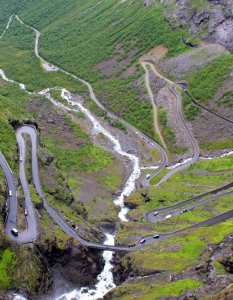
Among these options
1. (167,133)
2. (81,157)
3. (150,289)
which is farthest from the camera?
(167,133)

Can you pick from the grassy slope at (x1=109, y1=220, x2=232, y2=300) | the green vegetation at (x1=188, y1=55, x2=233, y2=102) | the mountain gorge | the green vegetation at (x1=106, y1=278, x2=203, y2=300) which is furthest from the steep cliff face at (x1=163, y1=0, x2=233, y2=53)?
the green vegetation at (x1=106, y1=278, x2=203, y2=300)

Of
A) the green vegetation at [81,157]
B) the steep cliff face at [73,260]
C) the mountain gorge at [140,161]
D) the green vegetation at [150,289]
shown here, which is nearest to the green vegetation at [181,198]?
the mountain gorge at [140,161]

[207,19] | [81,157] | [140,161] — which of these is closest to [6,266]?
[81,157]

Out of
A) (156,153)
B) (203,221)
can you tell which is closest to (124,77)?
(156,153)

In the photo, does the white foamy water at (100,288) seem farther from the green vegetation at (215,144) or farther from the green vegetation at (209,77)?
the green vegetation at (209,77)

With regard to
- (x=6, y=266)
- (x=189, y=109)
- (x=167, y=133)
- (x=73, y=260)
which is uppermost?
(x=6, y=266)

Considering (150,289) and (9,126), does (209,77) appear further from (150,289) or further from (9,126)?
(150,289)

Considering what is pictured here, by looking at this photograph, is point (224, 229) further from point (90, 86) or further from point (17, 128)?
point (90, 86)
